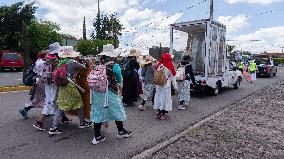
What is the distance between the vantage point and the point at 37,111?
406 inches

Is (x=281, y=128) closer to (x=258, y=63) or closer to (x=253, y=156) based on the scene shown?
(x=253, y=156)

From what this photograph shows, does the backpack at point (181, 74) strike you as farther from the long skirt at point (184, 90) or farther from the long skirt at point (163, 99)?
the long skirt at point (163, 99)

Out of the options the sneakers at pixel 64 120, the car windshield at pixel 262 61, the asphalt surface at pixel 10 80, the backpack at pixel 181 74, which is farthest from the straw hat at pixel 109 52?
the car windshield at pixel 262 61

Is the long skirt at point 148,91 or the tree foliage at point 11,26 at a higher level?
the tree foliage at point 11,26

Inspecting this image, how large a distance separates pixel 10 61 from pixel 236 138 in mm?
28250

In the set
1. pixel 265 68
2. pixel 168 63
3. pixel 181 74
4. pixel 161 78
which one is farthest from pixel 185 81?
pixel 265 68

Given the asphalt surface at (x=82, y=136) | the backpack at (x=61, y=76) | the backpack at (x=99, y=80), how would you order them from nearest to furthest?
the asphalt surface at (x=82, y=136), the backpack at (x=99, y=80), the backpack at (x=61, y=76)

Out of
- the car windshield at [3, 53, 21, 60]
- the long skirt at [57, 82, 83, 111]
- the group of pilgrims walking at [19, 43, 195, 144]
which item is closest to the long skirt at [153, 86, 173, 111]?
the group of pilgrims walking at [19, 43, 195, 144]

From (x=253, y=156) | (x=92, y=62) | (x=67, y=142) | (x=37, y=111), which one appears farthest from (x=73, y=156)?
(x=37, y=111)

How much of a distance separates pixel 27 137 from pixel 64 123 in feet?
4.64

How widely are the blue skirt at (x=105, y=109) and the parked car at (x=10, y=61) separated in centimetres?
2724

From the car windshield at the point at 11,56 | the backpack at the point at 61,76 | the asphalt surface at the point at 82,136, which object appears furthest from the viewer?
the car windshield at the point at 11,56

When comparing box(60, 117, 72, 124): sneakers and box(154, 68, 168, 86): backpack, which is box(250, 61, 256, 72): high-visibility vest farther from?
box(60, 117, 72, 124): sneakers

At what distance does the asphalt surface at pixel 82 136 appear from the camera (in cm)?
644
